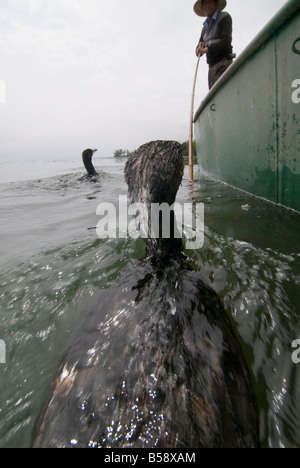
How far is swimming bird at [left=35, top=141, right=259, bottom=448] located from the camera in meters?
0.77

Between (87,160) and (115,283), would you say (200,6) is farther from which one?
(115,283)

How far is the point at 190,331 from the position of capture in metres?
1.10

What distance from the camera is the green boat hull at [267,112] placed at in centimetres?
267

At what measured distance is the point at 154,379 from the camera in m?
0.90

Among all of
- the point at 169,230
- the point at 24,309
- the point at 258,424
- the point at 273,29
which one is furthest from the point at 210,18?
the point at 258,424

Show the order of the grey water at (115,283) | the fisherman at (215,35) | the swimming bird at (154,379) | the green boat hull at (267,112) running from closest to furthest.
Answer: the swimming bird at (154,379), the grey water at (115,283), the green boat hull at (267,112), the fisherman at (215,35)

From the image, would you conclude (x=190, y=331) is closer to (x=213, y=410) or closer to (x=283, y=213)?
(x=213, y=410)

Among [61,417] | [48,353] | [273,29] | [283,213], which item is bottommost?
[48,353]

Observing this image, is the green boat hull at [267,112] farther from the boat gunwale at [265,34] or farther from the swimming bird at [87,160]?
the swimming bird at [87,160]

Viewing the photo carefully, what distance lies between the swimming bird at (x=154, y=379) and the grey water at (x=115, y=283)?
0.61 feet

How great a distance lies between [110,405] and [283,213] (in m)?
2.99

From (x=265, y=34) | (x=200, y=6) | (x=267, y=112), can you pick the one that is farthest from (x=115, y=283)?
(x=200, y=6)

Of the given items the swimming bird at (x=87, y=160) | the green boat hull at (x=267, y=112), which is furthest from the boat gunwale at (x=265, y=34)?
the swimming bird at (x=87, y=160)

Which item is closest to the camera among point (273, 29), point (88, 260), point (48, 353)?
point (48, 353)
